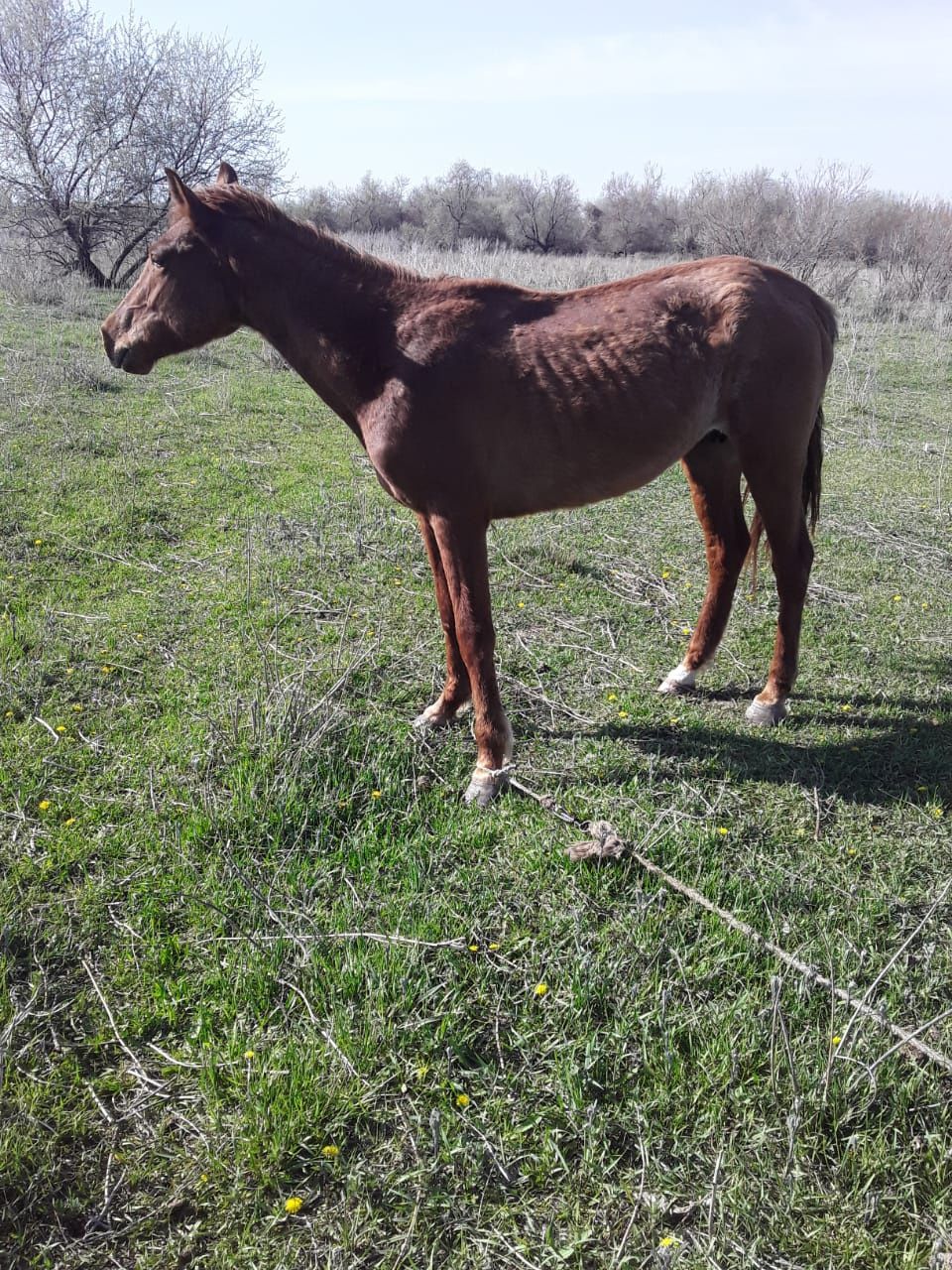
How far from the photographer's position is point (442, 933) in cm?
260

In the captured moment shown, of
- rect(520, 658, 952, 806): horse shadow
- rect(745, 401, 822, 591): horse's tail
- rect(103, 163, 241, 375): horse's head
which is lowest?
rect(520, 658, 952, 806): horse shadow

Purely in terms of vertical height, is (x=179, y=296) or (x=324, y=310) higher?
(x=179, y=296)

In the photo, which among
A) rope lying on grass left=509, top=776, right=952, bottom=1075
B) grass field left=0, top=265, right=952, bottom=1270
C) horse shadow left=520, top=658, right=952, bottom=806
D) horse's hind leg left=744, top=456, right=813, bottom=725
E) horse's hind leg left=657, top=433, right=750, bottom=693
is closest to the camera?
grass field left=0, top=265, right=952, bottom=1270

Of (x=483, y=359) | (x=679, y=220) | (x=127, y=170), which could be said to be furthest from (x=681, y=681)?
(x=679, y=220)

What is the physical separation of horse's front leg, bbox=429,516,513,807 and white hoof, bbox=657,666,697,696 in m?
1.22

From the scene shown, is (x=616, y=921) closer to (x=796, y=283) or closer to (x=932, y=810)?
(x=932, y=810)

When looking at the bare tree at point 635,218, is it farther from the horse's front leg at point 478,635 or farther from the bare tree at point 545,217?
the horse's front leg at point 478,635

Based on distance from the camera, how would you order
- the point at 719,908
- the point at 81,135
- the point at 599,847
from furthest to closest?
the point at 81,135 → the point at 599,847 → the point at 719,908

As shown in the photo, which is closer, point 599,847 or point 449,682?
point 599,847

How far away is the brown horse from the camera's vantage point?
330 centimetres

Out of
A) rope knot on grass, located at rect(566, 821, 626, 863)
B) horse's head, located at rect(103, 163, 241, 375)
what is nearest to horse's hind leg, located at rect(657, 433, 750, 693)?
rope knot on grass, located at rect(566, 821, 626, 863)

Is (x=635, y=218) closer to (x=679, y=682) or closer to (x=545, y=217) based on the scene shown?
(x=545, y=217)

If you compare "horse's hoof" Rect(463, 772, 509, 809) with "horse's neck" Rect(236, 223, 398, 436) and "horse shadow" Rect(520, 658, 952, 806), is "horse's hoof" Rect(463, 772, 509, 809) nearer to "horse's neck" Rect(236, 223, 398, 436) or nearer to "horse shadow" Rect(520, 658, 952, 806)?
"horse shadow" Rect(520, 658, 952, 806)

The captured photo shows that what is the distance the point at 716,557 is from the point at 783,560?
0.46m
